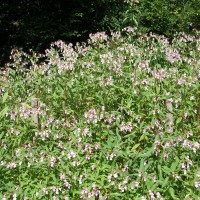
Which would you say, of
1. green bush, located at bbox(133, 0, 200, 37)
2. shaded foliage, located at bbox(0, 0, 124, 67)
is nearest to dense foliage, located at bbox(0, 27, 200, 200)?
shaded foliage, located at bbox(0, 0, 124, 67)

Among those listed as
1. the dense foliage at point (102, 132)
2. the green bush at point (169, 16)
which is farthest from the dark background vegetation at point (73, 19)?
the dense foliage at point (102, 132)

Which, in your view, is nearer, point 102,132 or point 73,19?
point 102,132

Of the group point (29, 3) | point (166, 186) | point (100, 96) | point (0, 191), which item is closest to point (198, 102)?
point (100, 96)

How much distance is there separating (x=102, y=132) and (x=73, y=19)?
520 cm

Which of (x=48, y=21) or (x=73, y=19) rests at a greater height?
(x=73, y=19)

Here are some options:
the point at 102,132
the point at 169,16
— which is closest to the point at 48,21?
the point at 169,16

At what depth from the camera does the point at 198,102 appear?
15.8 ft

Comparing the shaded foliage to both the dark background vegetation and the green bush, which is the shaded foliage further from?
the green bush

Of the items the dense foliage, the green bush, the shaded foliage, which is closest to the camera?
the dense foliage

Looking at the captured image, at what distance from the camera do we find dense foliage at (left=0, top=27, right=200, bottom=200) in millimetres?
3604

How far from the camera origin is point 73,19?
8961 mm

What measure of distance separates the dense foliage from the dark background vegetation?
2889 mm

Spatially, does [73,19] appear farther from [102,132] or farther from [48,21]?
[102,132]

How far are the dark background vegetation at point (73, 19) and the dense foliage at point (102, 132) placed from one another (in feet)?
9.48
